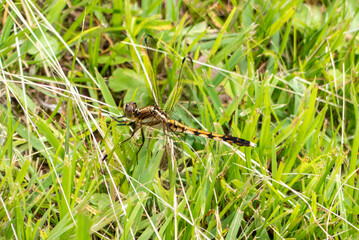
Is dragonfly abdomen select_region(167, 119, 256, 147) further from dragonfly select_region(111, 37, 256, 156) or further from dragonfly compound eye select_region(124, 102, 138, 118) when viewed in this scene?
dragonfly compound eye select_region(124, 102, 138, 118)

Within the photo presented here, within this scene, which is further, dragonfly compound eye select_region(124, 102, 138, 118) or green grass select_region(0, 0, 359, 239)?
dragonfly compound eye select_region(124, 102, 138, 118)

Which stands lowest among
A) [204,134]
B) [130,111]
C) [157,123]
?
[204,134]

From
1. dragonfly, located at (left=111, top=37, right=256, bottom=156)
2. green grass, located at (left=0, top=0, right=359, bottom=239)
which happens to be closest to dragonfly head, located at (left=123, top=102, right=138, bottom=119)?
dragonfly, located at (left=111, top=37, right=256, bottom=156)

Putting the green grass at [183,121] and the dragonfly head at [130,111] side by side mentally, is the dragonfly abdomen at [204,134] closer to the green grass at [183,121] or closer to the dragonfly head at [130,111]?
the green grass at [183,121]

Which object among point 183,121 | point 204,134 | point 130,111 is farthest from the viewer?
point 183,121

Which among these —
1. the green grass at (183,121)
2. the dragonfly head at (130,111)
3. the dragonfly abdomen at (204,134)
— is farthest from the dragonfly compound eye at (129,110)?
the dragonfly abdomen at (204,134)

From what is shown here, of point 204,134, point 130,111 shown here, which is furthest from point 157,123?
point 204,134

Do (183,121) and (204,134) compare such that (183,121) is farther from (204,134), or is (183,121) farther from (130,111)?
(130,111)

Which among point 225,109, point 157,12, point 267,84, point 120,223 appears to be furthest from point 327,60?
point 120,223
